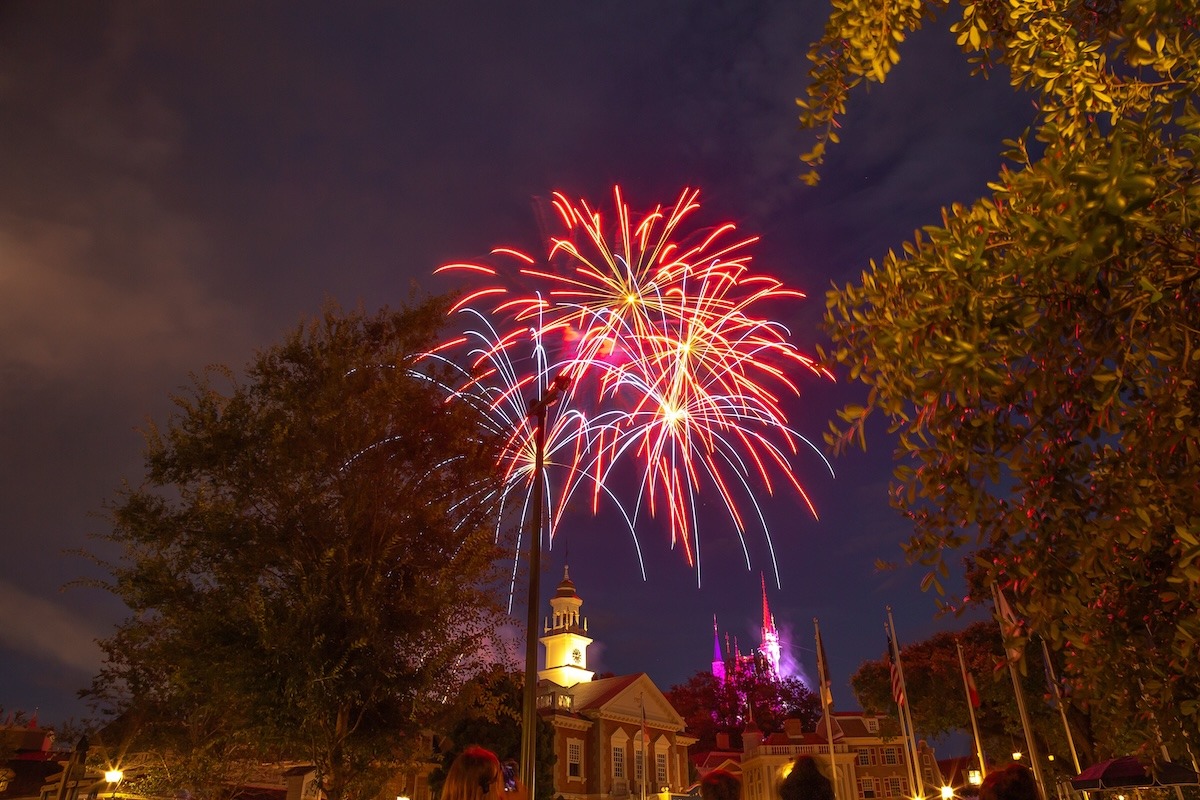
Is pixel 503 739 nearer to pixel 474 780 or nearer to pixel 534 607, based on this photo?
pixel 534 607

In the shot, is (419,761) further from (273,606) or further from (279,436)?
(279,436)

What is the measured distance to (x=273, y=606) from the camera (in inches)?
612

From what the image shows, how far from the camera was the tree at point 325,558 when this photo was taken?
50.0 ft

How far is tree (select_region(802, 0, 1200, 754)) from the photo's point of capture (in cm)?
379

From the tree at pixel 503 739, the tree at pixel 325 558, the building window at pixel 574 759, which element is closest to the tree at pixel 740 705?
the building window at pixel 574 759

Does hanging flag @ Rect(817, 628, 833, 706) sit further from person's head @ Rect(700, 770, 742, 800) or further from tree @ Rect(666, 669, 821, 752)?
tree @ Rect(666, 669, 821, 752)

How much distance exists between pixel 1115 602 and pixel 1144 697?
2.20 feet

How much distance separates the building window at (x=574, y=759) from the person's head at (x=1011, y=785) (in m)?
49.4

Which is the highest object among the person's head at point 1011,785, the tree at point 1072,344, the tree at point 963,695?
the tree at point 963,695

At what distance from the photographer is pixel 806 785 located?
562cm

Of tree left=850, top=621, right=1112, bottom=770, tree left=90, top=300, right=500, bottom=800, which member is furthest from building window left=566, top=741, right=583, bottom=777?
tree left=90, top=300, right=500, bottom=800

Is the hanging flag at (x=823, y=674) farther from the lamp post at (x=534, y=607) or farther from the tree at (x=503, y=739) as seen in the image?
the lamp post at (x=534, y=607)

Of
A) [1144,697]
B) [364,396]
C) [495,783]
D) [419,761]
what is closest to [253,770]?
[419,761]

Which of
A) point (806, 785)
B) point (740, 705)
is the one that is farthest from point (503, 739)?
point (740, 705)
